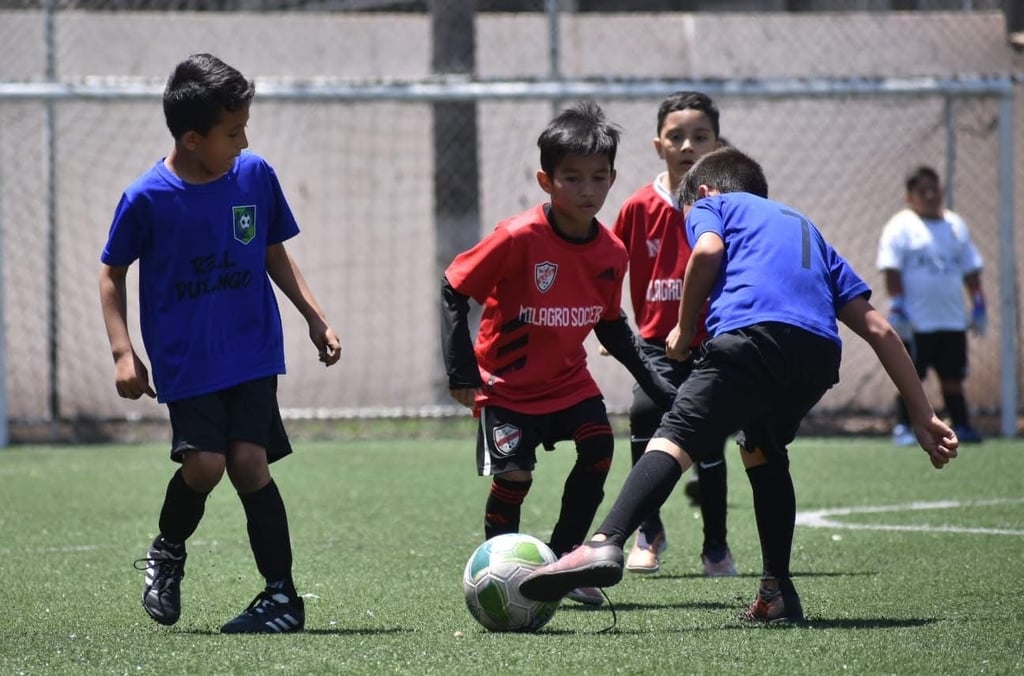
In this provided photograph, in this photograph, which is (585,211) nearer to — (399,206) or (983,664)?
(983,664)

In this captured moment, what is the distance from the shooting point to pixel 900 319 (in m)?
11.2

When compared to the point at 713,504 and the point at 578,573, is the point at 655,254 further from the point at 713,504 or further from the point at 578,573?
the point at 578,573

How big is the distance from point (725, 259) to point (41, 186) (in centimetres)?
868

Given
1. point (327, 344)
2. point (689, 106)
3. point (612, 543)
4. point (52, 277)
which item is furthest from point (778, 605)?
point (52, 277)

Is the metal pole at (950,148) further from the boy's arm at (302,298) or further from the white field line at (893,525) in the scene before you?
the boy's arm at (302,298)

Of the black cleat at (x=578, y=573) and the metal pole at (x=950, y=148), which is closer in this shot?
the black cleat at (x=578, y=573)

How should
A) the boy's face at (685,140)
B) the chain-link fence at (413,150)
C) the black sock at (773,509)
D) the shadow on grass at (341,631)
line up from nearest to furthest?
the shadow on grass at (341,631) → the black sock at (773,509) → the boy's face at (685,140) → the chain-link fence at (413,150)

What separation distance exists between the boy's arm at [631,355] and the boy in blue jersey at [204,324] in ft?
4.04

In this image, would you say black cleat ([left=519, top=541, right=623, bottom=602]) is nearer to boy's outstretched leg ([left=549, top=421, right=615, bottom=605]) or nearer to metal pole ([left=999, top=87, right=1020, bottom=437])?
boy's outstretched leg ([left=549, top=421, right=615, bottom=605])

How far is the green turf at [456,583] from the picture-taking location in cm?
410

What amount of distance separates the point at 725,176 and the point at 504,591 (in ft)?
4.89

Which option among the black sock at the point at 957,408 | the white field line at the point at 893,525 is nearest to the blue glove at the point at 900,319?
the black sock at the point at 957,408

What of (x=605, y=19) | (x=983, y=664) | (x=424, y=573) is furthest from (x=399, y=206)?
(x=983, y=664)

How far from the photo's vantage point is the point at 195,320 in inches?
183
